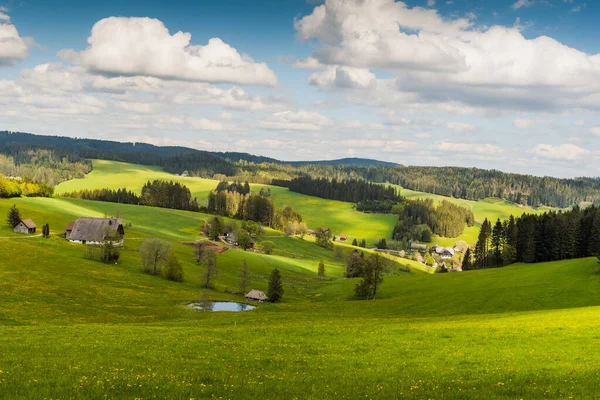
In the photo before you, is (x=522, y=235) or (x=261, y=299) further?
(x=522, y=235)

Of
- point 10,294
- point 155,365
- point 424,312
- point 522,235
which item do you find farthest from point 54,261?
point 522,235

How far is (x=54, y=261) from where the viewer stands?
97.6 m

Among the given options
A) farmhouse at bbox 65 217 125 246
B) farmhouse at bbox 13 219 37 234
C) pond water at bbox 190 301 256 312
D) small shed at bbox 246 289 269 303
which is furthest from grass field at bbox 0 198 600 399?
farmhouse at bbox 13 219 37 234

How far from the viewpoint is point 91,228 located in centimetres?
12506

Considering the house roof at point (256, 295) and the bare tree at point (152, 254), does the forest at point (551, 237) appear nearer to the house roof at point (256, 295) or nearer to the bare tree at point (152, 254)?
the house roof at point (256, 295)

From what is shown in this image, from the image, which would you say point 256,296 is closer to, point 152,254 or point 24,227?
point 152,254

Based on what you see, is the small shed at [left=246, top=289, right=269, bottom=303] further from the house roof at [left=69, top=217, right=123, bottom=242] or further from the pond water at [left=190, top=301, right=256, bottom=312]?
the house roof at [left=69, top=217, right=123, bottom=242]

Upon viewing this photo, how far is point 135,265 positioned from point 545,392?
106655 mm

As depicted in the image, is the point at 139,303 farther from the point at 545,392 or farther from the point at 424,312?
the point at 545,392

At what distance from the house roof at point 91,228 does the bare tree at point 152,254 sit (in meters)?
18.5

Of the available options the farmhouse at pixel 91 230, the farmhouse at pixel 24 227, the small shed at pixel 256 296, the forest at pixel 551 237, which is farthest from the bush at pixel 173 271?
the forest at pixel 551 237

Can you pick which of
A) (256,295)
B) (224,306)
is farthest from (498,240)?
(224,306)

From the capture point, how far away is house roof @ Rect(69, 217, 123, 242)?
123188mm

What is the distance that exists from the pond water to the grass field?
3638mm
